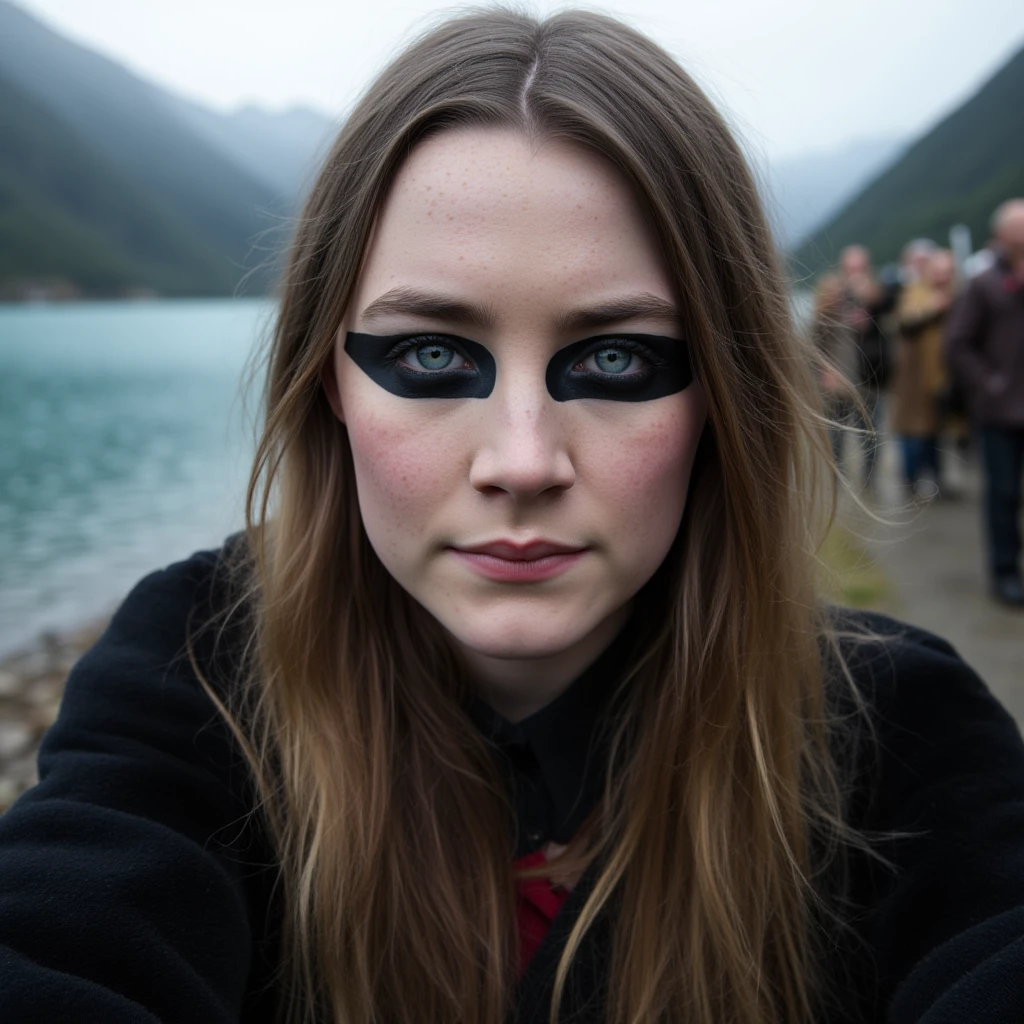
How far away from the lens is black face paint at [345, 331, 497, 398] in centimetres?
142

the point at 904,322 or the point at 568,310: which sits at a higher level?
the point at 904,322

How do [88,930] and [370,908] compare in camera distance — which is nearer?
[88,930]

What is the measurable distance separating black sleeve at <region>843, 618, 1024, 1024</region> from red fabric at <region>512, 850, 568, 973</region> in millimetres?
527

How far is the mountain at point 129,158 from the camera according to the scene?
359ft

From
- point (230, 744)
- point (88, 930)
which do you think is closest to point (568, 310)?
point (230, 744)

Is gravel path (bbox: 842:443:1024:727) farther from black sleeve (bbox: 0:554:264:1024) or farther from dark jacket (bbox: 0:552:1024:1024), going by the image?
black sleeve (bbox: 0:554:264:1024)

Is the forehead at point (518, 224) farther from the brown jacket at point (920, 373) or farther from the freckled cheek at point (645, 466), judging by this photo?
the brown jacket at point (920, 373)

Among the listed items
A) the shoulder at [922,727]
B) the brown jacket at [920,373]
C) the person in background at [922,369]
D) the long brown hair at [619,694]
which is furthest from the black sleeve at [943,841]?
the brown jacket at [920,373]

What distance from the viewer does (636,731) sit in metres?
1.68

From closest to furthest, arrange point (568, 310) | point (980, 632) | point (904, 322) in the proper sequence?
point (568, 310) → point (980, 632) → point (904, 322)

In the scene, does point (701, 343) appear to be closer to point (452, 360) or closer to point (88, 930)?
point (452, 360)

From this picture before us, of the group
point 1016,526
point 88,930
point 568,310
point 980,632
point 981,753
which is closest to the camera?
point 88,930

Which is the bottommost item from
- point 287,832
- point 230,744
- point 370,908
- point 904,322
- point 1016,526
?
point 370,908

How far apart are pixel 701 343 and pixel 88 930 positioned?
116cm
